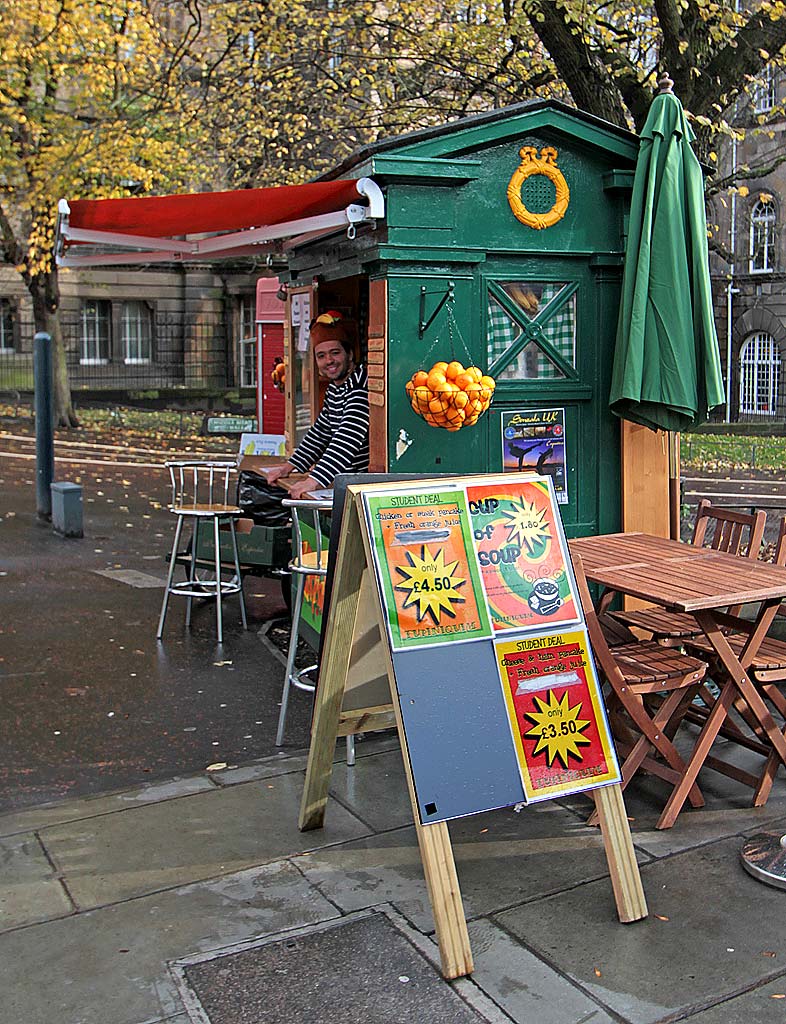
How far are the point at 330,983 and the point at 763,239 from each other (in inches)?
1278

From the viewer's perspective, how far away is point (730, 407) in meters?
32.3

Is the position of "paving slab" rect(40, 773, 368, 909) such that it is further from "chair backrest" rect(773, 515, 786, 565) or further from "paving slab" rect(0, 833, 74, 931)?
"chair backrest" rect(773, 515, 786, 565)

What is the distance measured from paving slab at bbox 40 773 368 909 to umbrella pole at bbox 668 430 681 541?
3026 mm

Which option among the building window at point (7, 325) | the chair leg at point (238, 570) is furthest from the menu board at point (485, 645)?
the building window at point (7, 325)

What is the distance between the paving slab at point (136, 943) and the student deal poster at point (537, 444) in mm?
2980

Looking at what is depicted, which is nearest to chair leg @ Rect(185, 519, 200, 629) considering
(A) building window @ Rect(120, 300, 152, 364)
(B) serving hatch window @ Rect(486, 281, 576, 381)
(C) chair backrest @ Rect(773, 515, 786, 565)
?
(B) serving hatch window @ Rect(486, 281, 576, 381)

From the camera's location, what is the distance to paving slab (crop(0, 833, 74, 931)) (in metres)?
3.90

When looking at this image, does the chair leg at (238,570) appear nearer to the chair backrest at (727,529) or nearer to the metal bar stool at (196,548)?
the metal bar stool at (196,548)

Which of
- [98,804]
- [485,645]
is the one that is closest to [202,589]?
[98,804]

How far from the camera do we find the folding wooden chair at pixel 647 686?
461 cm

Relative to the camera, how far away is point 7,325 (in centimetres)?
3506

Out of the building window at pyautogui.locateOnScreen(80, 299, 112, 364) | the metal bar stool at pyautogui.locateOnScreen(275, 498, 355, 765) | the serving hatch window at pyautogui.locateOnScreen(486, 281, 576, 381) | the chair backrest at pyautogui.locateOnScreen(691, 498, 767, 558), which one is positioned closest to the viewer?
the metal bar stool at pyautogui.locateOnScreen(275, 498, 355, 765)

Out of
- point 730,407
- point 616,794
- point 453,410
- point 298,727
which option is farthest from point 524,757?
point 730,407

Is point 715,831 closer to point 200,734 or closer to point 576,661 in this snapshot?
point 576,661
